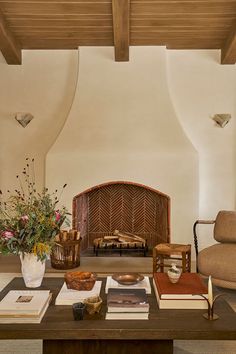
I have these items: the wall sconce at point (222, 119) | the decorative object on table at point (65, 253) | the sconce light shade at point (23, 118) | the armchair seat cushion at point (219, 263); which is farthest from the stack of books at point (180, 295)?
the sconce light shade at point (23, 118)

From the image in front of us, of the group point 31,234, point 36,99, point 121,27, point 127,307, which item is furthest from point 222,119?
point 127,307

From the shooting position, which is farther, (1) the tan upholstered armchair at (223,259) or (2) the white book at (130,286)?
(1) the tan upholstered armchair at (223,259)

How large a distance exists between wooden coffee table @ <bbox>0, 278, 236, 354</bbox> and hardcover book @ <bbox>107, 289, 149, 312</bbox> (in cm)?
6

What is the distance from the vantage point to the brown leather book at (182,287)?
1911 mm

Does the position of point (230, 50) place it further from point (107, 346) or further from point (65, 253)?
point (107, 346)

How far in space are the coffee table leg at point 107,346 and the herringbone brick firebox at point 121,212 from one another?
3280mm

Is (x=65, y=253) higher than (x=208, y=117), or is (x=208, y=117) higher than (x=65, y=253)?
(x=208, y=117)

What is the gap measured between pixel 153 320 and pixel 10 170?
3818 mm

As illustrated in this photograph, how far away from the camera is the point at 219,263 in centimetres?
312

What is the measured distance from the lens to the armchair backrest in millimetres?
3473

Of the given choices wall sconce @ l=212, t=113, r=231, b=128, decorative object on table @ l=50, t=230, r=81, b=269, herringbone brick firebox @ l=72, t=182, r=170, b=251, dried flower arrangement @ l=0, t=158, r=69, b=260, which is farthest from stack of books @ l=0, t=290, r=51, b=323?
wall sconce @ l=212, t=113, r=231, b=128

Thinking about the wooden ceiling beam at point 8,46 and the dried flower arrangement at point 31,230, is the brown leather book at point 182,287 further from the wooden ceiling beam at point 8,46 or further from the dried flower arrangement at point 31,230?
the wooden ceiling beam at point 8,46

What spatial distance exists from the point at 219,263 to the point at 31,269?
1720mm

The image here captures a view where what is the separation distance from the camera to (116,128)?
4711 mm
